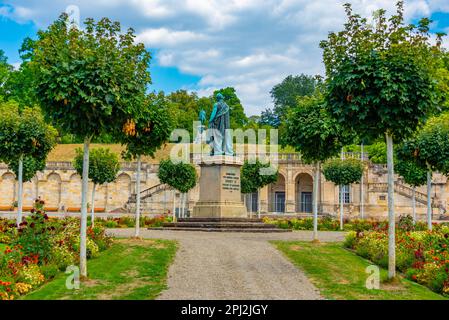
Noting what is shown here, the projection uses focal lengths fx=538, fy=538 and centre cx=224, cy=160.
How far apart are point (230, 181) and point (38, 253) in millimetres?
13807

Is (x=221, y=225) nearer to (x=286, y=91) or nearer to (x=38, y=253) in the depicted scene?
(x=38, y=253)

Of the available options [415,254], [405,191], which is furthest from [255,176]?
[415,254]

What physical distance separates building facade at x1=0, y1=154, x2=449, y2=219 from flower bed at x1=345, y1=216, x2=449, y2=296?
29.3 meters

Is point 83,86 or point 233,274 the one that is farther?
point 233,274

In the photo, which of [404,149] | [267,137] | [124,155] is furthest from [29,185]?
[404,149]

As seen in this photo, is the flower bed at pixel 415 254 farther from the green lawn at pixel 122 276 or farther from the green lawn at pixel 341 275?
the green lawn at pixel 122 276

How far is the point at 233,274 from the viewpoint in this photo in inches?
520

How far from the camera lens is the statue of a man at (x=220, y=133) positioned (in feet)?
87.5

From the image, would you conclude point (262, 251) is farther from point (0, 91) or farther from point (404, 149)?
point (0, 91)

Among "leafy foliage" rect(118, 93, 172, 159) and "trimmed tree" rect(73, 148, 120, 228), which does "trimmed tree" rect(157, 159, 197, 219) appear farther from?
"leafy foliage" rect(118, 93, 172, 159)

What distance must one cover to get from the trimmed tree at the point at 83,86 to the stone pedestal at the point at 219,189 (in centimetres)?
1350

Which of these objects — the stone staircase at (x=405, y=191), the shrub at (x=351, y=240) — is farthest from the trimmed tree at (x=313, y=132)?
the stone staircase at (x=405, y=191)

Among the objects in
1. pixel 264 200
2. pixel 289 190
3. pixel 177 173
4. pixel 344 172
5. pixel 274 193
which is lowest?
pixel 264 200

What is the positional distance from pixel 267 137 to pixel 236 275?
60721 millimetres
